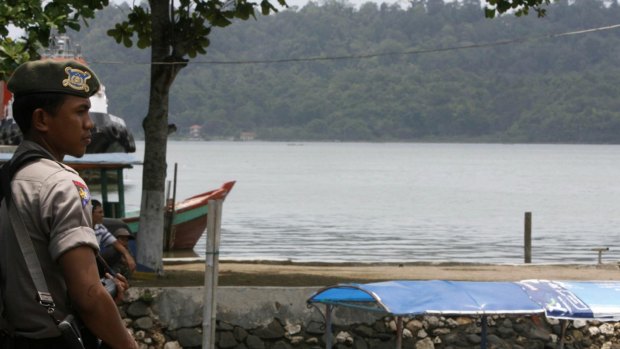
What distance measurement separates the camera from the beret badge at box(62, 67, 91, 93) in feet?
13.9

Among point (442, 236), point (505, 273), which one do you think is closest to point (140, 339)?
point (505, 273)

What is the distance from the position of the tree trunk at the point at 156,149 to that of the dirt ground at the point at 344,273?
430 millimetres

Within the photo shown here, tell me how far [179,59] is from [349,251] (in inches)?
1083

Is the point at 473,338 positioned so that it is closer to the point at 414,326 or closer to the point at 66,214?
the point at 414,326

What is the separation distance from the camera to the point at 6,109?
27734 millimetres

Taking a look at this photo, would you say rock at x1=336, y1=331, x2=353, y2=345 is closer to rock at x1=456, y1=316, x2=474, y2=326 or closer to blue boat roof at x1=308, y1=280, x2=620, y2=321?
rock at x1=456, y1=316, x2=474, y2=326

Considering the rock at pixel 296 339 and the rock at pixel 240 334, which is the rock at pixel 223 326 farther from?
the rock at pixel 296 339

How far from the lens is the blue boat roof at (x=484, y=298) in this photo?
12.1m

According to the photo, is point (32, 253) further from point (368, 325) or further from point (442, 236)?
point (442, 236)

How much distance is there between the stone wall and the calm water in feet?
74.9

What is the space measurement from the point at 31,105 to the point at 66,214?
1.50 ft

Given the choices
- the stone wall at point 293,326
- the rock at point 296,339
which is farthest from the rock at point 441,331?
the rock at point 296,339

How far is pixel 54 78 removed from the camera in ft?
13.9

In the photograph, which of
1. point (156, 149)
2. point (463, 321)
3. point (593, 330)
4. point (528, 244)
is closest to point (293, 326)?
point (463, 321)
